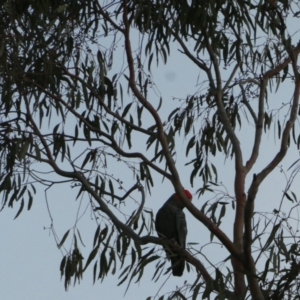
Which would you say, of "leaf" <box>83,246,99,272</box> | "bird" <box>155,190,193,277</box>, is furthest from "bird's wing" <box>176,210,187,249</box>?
"leaf" <box>83,246,99,272</box>

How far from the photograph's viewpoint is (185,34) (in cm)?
364

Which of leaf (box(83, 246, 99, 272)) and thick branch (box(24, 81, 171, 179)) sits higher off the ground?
thick branch (box(24, 81, 171, 179))

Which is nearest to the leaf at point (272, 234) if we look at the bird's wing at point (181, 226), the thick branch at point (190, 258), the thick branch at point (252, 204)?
the thick branch at point (252, 204)

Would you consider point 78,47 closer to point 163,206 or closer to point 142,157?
point 142,157

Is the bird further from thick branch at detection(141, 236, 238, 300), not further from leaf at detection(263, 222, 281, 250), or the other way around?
leaf at detection(263, 222, 281, 250)

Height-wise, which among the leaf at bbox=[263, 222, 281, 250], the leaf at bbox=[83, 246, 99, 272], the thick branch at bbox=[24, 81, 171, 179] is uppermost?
the thick branch at bbox=[24, 81, 171, 179]

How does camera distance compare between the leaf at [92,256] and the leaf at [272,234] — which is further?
the leaf at [92,256]

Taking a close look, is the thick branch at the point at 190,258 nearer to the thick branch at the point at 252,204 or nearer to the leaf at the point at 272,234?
the thick branch at the point at 252,204

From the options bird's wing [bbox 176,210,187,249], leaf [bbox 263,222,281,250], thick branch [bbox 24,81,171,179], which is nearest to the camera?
leaf [bbox 263,222,281,250]

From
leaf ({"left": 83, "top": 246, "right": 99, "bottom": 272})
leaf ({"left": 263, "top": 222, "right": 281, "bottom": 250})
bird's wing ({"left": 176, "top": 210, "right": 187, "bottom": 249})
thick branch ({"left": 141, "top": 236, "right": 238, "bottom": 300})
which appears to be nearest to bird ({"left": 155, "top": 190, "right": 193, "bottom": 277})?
bird's wing ({"left": 176, "top": 210, "right": 187, "bottom": 249})

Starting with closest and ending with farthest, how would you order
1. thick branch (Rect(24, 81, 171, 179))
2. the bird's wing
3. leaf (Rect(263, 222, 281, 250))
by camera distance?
leaf (Rect(263, 222, 281, 250)), thick branch (Rect(24, 81, 171, 179)), the bird's wing

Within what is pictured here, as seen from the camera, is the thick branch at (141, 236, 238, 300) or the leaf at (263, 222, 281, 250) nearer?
the leaf at (263, 222, 281, 250)

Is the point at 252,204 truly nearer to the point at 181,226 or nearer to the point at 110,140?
the point at 110,140

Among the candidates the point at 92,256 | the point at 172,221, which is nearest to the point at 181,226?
the point at 172,221
